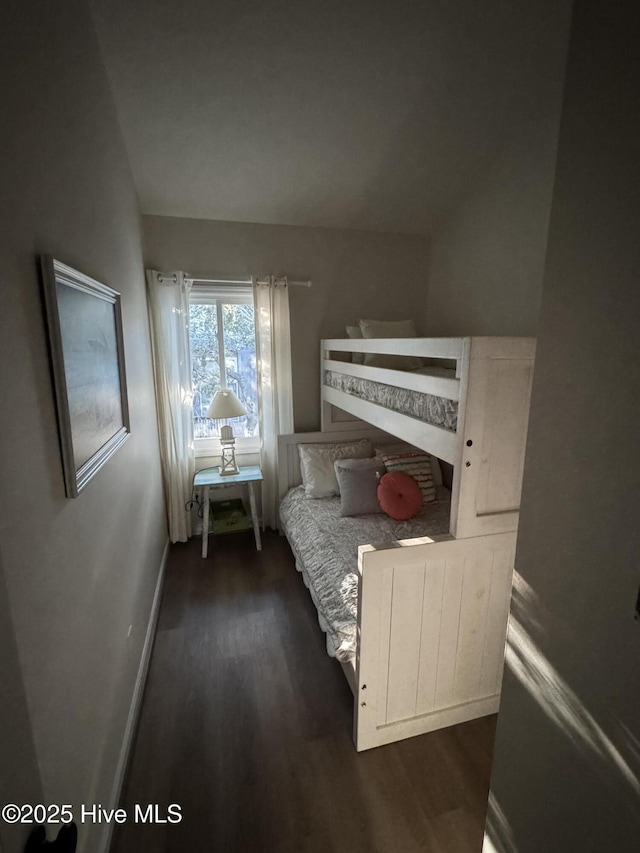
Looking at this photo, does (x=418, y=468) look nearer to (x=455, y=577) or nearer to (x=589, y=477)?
(x=455, y=577)

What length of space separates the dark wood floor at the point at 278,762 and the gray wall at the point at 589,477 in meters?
0.64

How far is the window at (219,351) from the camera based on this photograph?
10.4ft

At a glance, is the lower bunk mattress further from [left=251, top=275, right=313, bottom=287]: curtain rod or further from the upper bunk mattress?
[left=251, top=275, right=313, bottom=287]: curtain rod

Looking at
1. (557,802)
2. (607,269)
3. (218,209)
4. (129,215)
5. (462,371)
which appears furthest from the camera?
(218,209)

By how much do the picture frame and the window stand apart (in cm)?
155

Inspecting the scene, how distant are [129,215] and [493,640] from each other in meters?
2.91

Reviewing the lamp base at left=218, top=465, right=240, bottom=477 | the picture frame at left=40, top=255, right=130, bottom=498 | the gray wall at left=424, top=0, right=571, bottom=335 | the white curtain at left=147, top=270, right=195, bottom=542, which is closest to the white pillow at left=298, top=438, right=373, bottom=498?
the lamp base at left=218, top=465, right=240, bottom=477

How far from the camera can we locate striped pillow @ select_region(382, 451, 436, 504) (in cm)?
289

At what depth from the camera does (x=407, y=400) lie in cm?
198

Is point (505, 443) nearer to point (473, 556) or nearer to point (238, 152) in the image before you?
point (473, 556)

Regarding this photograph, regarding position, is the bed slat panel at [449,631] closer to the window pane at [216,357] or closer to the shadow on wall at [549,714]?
the shadow on wall at [549,714]

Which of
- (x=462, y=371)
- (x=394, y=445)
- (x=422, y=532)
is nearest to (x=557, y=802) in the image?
(x=462, y=371)

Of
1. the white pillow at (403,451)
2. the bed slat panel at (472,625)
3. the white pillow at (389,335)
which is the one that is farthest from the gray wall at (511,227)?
the bed slat panel at (472,625)

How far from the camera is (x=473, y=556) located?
5.40 ft
